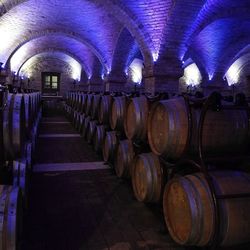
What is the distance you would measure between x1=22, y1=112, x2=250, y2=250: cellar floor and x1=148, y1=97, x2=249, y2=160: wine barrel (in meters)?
0.86

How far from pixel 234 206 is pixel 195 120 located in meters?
0.80

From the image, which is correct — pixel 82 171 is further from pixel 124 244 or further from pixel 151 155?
pixel 124 244

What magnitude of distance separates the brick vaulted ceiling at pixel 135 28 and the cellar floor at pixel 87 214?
207 inches

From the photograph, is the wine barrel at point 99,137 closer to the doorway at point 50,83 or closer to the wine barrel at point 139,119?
the wine barrel at point 139,119

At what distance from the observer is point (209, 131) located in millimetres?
2488

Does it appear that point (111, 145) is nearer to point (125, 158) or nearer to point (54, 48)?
point (125, 158)

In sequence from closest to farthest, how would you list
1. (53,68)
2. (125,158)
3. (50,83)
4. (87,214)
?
(87,214) → (125,158) → (53,68) → (50,83)

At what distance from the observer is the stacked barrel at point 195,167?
2.01 m

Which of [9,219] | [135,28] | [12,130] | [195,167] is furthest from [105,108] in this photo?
[135,28]

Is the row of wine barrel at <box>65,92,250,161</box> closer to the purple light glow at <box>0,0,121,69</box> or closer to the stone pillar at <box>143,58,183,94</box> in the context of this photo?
the stone pillar at <box>143,58,183,94</box>

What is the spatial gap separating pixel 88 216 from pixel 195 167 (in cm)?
128

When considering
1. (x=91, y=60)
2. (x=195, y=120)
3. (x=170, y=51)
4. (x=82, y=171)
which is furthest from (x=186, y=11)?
(x=91, y=60)

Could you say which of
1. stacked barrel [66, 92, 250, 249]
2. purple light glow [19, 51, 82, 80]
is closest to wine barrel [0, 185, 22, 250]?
stacked barrel [66, 92, 250, 249]

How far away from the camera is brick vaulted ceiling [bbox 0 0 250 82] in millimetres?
8398
